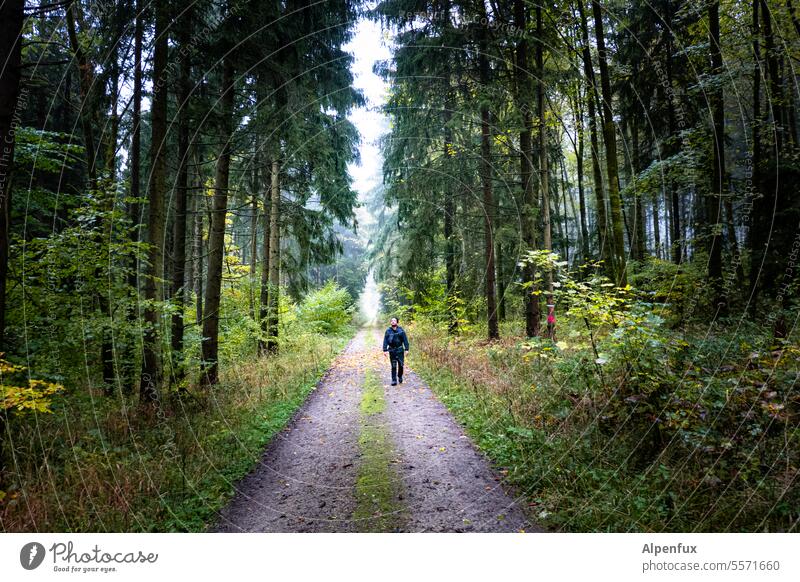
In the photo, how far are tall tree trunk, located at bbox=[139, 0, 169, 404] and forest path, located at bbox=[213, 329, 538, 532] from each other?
2.97 m

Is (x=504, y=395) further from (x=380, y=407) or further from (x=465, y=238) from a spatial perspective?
(x=465, y=238)

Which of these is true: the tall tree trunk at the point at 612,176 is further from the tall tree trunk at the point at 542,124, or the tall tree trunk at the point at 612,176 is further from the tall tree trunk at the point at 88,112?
the tall tree trunk at the point at 88,112

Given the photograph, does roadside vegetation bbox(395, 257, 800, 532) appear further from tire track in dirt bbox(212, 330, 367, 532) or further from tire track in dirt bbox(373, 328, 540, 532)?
tire track in dirt bbox(212, 330, 367, 532)

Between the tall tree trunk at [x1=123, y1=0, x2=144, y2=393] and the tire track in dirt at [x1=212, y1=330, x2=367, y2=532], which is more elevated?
the tall tree trunk at [x1=123, y1=0, x2=144, y2=393]

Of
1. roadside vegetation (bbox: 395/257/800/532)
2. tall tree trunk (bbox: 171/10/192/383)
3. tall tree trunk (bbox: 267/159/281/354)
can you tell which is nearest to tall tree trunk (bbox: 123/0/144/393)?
tall tree trunk (bbox: 171/10/192/383)

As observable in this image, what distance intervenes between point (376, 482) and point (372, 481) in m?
0.07

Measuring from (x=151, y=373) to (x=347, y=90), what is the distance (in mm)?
10706

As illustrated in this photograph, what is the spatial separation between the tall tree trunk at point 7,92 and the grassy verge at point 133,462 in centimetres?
199

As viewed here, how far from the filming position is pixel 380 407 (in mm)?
8102

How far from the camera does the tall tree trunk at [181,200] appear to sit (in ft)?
21.6

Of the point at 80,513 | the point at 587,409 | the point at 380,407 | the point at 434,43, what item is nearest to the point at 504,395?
the point at 587,409

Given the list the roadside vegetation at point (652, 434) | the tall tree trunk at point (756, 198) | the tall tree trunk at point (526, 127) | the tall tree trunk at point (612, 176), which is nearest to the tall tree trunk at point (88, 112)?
the roadside vegetation at point (652, 434)

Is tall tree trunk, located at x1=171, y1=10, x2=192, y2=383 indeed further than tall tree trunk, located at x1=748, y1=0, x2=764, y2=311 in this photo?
No

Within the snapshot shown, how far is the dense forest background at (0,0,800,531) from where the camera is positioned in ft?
12.7
